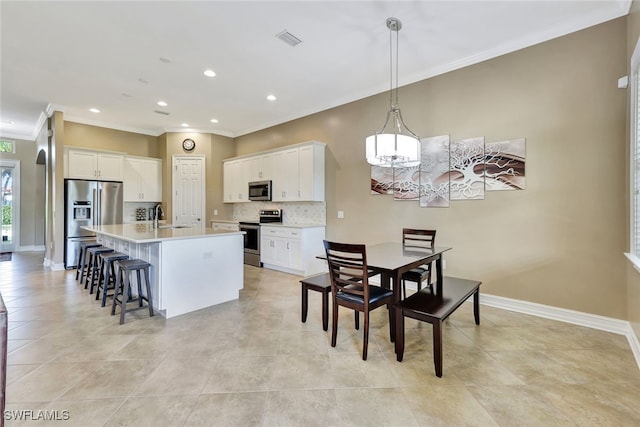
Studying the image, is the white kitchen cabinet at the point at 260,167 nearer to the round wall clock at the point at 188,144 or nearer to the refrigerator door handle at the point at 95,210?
the round wall clock at the point at 188,144

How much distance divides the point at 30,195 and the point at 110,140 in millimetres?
3579

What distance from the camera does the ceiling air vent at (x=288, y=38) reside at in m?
3.09

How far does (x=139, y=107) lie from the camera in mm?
5375

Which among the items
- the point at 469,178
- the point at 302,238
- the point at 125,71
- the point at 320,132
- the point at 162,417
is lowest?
the point at 162,417

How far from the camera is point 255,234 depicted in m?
5.80

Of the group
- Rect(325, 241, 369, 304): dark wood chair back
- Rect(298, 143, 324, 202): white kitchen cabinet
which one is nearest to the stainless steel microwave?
Rect(298, 143, 324, 202): white kitchen cabinet

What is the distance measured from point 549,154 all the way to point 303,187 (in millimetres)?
3522

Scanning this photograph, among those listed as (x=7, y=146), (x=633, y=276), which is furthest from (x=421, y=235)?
(x=7, y=146)

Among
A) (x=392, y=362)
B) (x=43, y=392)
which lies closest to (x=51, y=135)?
(x=43, y=392)

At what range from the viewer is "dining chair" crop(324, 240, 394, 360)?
229cm

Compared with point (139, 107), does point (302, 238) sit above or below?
below

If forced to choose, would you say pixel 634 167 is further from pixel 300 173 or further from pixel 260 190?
pixel 260 190

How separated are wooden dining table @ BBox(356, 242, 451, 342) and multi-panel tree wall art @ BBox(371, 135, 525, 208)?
3.43ft

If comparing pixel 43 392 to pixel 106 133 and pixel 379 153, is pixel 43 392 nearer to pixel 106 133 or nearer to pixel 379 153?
pixel 379 153
